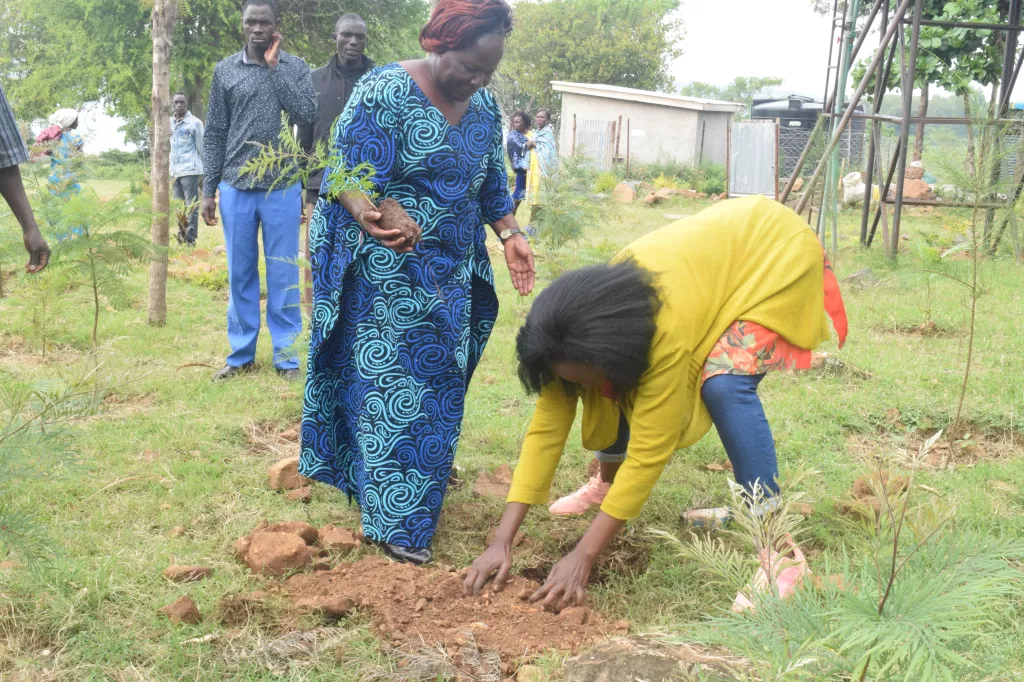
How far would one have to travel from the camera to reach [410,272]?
3068 millimetres

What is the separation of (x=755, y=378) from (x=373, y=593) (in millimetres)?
1316

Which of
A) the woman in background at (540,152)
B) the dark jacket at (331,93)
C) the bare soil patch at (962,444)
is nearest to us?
the bare soil patch at (962,444)

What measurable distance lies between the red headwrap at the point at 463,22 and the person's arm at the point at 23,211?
1.35m

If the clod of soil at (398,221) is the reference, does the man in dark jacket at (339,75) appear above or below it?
above

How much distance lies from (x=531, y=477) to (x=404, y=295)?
2.56 feet

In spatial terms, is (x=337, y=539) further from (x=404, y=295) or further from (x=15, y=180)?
(x=15, y=180)

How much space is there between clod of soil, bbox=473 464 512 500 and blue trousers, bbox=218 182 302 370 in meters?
1.64

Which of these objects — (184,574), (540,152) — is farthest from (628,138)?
(184,574)

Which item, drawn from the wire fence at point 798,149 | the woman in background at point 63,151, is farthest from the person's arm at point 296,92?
the wire fence at point 798,149

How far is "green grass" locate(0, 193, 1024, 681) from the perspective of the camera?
2443mm

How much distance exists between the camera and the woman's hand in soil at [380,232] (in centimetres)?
287

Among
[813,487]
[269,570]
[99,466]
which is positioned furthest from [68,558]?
[813,487]

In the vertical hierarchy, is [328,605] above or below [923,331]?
above

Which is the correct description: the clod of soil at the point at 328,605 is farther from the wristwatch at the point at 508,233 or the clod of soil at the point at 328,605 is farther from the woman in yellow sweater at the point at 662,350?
the wristwatch at the point at 508,233
